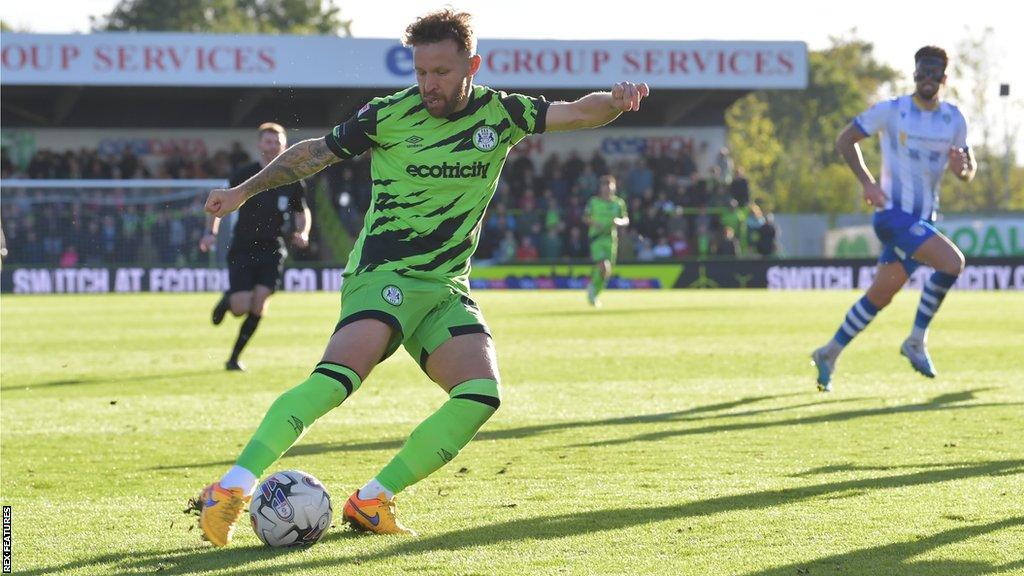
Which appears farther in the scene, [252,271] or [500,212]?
[500,212]

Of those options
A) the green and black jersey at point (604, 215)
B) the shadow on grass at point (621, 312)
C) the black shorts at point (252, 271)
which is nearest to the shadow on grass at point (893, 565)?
the black shorts at point (252, 271)

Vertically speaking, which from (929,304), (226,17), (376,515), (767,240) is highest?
(226,17)

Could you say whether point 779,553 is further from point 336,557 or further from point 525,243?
point 525,243

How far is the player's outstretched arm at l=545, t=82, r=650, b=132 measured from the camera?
516 centimetres

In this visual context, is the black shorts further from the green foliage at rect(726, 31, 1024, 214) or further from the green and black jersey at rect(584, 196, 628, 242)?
the green foliage at rect(726, 31, 1024, 214)

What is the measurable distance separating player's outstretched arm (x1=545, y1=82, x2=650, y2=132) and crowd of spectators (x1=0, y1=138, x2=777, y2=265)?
2583cm

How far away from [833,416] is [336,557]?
482 centimetres

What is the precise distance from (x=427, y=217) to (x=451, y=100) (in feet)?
1.43

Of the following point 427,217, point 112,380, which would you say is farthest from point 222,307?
point 427,217

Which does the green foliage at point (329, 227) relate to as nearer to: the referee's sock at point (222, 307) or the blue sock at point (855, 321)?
the referee's sock at point (222, 307)

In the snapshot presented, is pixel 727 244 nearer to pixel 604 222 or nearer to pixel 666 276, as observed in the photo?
pixel 666 276

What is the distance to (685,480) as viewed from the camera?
252 inches

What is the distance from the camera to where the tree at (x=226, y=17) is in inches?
3012

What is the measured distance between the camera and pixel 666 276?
3303 cm
